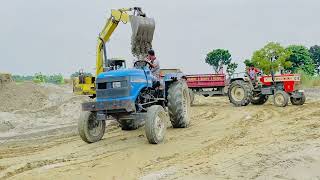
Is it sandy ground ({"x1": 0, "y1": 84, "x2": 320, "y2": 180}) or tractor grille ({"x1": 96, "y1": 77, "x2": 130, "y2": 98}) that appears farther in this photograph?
tractor grille ({"x1": 96, "y1": 77, "x2": 130, "y2": 98})

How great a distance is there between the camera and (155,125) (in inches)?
375

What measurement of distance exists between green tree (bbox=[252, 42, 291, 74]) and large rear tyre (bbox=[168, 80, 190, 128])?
41.9 metres

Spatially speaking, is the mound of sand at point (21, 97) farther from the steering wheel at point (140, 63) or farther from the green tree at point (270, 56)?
the green tree at point (270, 56)

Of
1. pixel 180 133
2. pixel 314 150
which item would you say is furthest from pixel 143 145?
pixel 314 150

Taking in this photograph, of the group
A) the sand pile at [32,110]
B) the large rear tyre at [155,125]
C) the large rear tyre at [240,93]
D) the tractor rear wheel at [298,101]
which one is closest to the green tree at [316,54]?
the sand pile at [32,110]

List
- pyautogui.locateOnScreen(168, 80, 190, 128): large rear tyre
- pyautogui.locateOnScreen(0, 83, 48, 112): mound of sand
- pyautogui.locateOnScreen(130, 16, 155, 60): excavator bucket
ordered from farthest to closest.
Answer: pyautogui.locateOnScreen(0, 83, 48, 112): mound of sand < pyautogui.locateOnScreen(130, 16, 155, 60): excavator bucket < pyautogui.locateOnScreen(168, 80, 190, 128): large rear tyre

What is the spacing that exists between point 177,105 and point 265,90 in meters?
9.26

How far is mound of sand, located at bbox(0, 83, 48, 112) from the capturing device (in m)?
21.4

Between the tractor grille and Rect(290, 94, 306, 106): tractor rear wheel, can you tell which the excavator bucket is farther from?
Rect(290, 94, 306, 106): tractor rear wheel

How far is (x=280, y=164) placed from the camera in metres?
6.96

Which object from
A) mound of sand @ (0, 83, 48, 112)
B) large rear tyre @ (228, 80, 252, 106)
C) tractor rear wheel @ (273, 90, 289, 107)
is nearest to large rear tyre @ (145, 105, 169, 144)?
tractor rear wheel @ (273, 90, 289, 107)

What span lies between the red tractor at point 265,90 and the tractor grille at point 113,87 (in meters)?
10.4

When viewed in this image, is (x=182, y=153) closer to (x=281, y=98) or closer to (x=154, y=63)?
(x=154, y=63)

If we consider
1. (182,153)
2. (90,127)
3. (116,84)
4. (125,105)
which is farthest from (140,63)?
(182,153)
